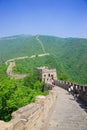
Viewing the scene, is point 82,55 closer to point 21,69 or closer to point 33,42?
point 21,69

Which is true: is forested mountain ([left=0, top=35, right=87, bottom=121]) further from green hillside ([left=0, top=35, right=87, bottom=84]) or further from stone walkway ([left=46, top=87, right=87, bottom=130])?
stone walkway ([left=46, top=87, right=87, bottom=130])

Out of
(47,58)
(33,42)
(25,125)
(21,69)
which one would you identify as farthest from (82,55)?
(25,125)

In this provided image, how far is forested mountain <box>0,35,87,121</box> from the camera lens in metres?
19.9

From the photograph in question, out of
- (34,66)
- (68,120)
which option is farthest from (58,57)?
(68,120)

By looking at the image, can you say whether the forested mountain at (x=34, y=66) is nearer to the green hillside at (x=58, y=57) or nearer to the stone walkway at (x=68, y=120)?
the green hillside at (x=58, y=57)

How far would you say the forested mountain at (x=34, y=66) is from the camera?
19.9 metres

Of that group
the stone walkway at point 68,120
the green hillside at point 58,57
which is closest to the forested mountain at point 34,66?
the green hillside at point 58,57

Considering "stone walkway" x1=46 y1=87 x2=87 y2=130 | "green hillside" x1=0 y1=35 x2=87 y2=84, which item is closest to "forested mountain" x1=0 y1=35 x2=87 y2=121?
"green hillside" x1=0 y1=35 x2=87 y2=84

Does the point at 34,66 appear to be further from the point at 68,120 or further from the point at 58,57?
the point at 68,120

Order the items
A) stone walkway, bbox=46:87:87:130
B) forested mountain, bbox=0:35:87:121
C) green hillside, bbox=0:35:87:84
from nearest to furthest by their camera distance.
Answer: stone walkway, bbox=46:87:87:130 < forested mountain, bbox=0:35:87:121 < green hillside, bbox=0:35:87:84

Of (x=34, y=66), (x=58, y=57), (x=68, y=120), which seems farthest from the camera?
(x=58, y=57)

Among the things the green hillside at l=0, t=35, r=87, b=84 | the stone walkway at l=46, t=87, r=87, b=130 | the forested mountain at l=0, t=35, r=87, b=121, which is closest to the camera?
the stone walkway at l=46, t=87, r=87, b=130

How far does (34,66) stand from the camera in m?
90.1

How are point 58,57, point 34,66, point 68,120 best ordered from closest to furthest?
1. point 68,120
2. point 34,66
3. point 58,57
